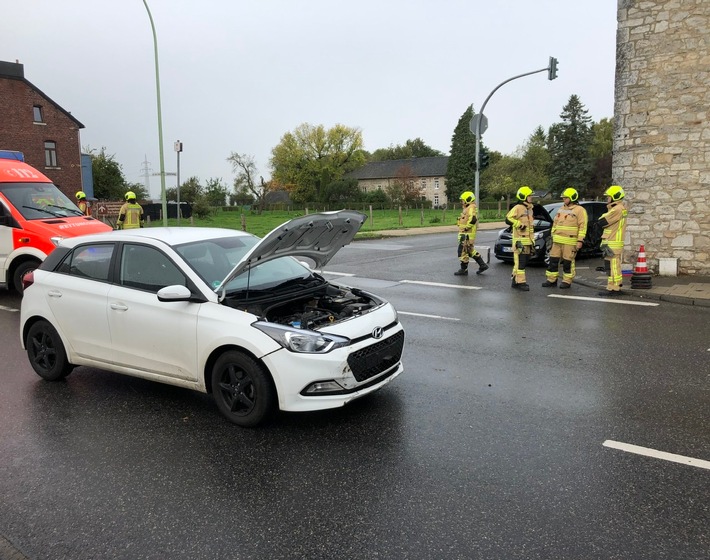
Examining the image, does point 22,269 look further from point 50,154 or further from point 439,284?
point 50,154

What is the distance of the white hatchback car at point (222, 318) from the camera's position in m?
4.18

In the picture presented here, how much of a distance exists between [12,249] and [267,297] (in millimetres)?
7638

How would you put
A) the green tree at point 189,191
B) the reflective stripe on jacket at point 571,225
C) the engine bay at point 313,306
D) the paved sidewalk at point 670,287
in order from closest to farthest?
the engine bay at point 313,306 → the paved sidewalk at point 670,287 → the reflective stripe on jacket at point 571,225 → the green tree at point 189,191

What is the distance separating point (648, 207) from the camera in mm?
12195

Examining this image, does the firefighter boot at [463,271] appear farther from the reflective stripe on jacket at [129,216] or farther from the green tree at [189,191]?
the green tree at [189,191]

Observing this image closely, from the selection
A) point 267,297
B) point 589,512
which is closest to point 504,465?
point 589,512

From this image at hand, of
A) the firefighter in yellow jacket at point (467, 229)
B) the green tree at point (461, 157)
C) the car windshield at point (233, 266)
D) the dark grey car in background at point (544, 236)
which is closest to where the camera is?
the car windshield at point (233, 266)

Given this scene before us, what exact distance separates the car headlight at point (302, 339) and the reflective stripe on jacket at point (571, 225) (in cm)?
798

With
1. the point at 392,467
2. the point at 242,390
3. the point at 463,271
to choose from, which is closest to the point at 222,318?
the point at 242,390

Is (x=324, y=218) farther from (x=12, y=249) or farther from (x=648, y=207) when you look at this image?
(x=648, y=207)

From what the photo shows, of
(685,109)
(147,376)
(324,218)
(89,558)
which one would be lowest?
(89,558)

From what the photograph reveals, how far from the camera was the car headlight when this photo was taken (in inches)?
162

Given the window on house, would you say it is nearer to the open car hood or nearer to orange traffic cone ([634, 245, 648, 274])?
orange traffic cone ([634, 245, 648, 274])

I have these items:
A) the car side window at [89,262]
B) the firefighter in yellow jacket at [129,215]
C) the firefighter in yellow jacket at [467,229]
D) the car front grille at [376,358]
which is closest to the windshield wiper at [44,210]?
the firefighter in yellow jacket at [129,215]
